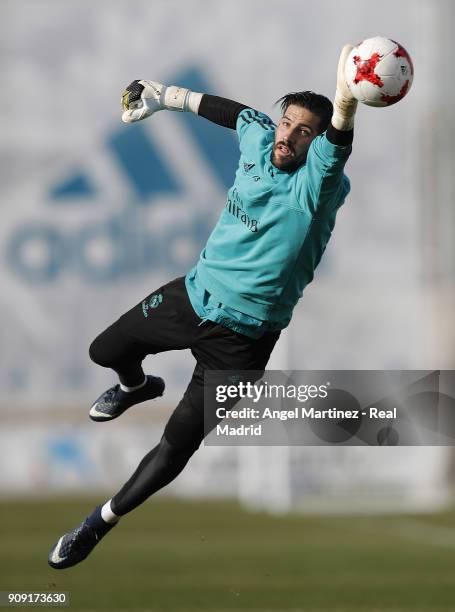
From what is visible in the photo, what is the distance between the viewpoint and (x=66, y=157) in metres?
32.9

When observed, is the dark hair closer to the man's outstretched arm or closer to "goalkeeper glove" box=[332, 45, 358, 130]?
"goalkeeper glove" box=[332, 45, 358, 130]

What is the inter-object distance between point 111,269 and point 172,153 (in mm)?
3109

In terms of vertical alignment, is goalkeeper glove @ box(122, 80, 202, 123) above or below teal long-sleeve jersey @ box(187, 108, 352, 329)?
above

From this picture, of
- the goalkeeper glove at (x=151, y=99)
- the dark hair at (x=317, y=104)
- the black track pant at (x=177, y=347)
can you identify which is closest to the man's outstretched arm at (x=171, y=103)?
the goalkeeper glove at (x=151, y=99)

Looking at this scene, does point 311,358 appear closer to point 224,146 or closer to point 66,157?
point 224,146

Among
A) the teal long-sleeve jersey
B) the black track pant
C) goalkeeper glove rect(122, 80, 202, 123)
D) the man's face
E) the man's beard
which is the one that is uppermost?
goalkeeper glove rect(122, 80, 202, 123)

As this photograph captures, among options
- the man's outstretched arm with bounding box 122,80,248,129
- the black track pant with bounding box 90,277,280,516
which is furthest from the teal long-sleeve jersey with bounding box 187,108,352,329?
the man's outstretched arm with bounding box 122,80,248,129

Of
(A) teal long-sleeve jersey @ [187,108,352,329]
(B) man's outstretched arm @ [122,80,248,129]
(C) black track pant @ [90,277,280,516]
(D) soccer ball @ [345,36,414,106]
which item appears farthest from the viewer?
(B) man's outstretched arm @ [122,80,248,129]

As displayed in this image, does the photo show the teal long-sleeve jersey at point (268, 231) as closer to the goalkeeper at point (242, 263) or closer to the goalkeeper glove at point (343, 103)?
the goalkeeper at point (242, 263)

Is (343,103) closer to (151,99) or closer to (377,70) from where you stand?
(377,70)

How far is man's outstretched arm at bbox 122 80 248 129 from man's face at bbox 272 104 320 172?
75 centimetres

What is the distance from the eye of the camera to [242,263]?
314 inches

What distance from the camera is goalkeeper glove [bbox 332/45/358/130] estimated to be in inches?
285

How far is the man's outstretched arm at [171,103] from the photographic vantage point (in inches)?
339
